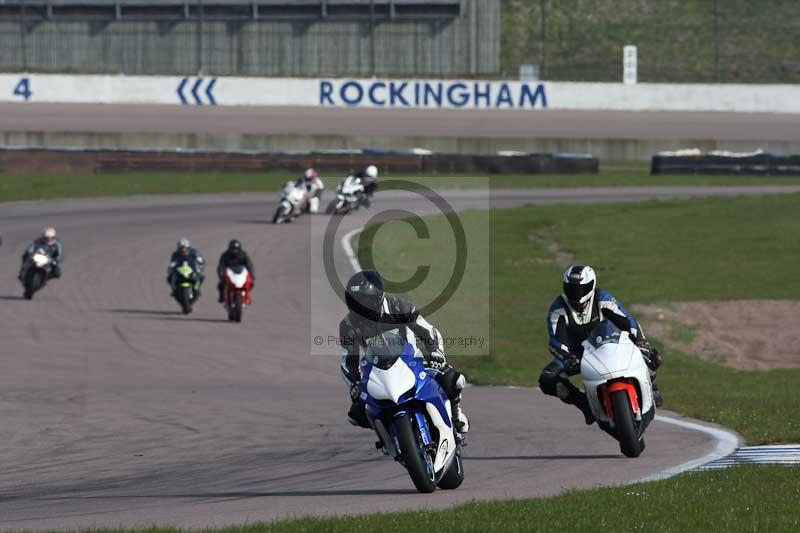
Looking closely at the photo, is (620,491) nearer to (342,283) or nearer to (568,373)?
(568,373)

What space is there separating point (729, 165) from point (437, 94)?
1380 centimetres

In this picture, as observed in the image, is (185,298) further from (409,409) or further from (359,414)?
(409,409)

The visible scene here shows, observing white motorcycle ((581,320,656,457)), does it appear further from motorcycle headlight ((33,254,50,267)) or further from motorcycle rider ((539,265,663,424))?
motorcycle headlight ((33,254,50,267))

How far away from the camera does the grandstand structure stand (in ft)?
208

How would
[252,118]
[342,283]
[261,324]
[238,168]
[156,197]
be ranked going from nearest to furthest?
[261,324] → [342,283] → [156,197] → [238,168] → [252,118]

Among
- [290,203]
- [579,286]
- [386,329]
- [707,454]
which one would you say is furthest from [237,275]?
[290,203]

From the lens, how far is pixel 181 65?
6375cm

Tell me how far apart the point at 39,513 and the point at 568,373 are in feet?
16.0

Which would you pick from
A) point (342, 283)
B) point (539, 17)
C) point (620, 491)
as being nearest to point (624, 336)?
point (620, 491)

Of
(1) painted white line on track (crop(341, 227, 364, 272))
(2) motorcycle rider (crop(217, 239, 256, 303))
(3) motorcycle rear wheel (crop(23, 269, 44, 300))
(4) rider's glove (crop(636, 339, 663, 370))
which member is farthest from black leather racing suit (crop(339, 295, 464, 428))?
(1) painted white line on track (crop(341, 227, 364, 272))

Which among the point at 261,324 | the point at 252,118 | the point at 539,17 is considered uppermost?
the point at 539,17

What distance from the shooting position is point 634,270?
30.7 m

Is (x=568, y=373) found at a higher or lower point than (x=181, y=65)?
lower

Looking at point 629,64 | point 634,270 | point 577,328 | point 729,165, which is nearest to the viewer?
point 577,328
